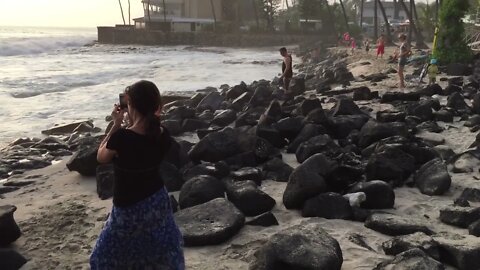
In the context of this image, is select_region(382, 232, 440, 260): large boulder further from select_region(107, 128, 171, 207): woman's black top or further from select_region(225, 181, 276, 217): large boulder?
select_region(107, 128, 171, 207): woman's black top

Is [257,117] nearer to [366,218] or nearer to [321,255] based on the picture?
[366,218]

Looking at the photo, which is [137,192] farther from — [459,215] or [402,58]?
[402,58]

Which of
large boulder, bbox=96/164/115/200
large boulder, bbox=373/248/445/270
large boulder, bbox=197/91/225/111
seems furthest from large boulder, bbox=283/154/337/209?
large boulder, bbox=197/91/225/111

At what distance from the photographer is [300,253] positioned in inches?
134

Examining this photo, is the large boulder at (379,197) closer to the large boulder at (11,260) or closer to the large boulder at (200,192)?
the large boulder at (200,192)

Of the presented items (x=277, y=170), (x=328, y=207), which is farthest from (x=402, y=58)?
(x=328, y=207)

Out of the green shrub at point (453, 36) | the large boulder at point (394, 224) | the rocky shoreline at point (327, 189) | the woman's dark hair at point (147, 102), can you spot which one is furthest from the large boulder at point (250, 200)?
the green shrub at point (453, 36)

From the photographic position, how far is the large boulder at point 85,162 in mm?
6691

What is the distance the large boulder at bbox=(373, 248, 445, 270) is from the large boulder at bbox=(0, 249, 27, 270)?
308 cm

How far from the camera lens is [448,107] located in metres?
8.74

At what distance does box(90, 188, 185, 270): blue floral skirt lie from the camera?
8.71 ft

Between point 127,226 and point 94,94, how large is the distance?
641 inches

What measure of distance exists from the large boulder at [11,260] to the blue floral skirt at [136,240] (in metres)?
1.80

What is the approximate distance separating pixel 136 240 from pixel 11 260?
2.11m
